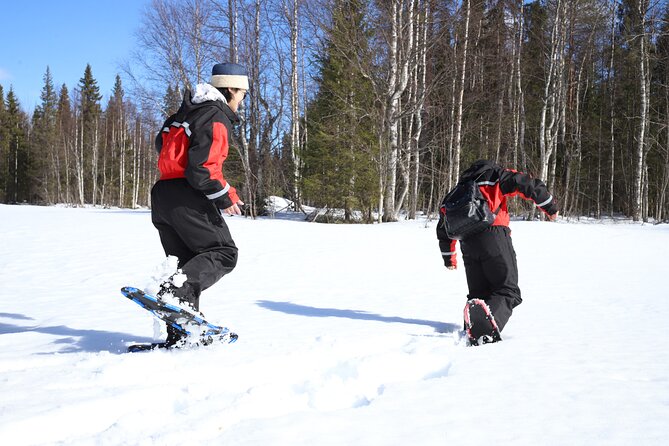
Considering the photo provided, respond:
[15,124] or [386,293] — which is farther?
[15,124]

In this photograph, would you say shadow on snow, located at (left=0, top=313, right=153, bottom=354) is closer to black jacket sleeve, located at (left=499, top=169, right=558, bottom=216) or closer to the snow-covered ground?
the snow-covered ground

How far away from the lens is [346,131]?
15180mm

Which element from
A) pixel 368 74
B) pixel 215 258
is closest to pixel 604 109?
pixel 368 74

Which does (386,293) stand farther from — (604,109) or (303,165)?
(604,109)

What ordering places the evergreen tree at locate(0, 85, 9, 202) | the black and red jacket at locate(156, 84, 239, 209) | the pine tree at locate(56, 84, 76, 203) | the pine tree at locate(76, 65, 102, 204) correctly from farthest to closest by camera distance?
the evergreen tree at locate(0, 85, 9, 202), the pine tree at locate(56, 84, 76, 203), the pine tree at locate(76, 65, 102, 204), the black and red jacket at locate(156, 84, 239, 209)

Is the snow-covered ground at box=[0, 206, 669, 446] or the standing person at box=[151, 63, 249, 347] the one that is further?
the standing person at box=[151, 63, 249, 347]

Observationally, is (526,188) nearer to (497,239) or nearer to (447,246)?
(497,239)

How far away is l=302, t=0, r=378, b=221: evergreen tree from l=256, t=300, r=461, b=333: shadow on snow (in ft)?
34.7

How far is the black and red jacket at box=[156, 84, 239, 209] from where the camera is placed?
277 cm

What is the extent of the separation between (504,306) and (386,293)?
201cm

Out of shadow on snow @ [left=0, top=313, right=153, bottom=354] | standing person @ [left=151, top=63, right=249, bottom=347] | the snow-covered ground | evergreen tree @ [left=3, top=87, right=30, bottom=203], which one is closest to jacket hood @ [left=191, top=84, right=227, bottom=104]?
standing person @ [left=151, top=63, right=249, bottom=347]

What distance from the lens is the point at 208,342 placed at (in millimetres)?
2996

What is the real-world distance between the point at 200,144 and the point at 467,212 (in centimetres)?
183

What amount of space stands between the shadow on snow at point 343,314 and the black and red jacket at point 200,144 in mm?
1711
